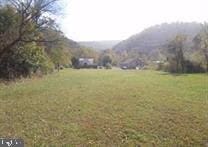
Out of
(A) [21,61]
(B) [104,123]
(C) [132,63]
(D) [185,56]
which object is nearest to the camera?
(B) [104,123]

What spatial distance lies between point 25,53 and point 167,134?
92.1ft

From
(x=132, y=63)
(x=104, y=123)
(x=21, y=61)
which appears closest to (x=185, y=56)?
(x=21, y=61)

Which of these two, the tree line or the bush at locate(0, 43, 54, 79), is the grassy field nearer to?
the bush at locate(0, 43, 54, 79)

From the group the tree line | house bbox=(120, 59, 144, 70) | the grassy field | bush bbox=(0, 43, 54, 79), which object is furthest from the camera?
house bbox=(120, 59, 144, 70)

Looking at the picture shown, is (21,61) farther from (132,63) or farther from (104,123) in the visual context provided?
(132,63)

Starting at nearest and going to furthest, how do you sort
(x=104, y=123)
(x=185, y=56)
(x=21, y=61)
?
(x=104, y=123) < (x=21, y=61) < (x=185, y=56)

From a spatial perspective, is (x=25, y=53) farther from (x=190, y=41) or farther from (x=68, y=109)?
(x=190, y=41)

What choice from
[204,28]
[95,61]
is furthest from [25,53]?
[95,61]

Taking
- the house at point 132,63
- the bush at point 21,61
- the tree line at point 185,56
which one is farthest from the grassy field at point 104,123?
the house at point 132,63

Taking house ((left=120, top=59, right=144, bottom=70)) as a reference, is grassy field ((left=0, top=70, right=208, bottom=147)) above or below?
below

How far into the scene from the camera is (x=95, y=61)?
14775 centimetres

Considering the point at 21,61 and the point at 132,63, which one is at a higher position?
the point at 21,61

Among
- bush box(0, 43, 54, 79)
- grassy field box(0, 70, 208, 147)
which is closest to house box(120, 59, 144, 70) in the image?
bush box(0, 43, 54, 79)

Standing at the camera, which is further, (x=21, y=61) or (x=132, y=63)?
(x=132, y=63)
